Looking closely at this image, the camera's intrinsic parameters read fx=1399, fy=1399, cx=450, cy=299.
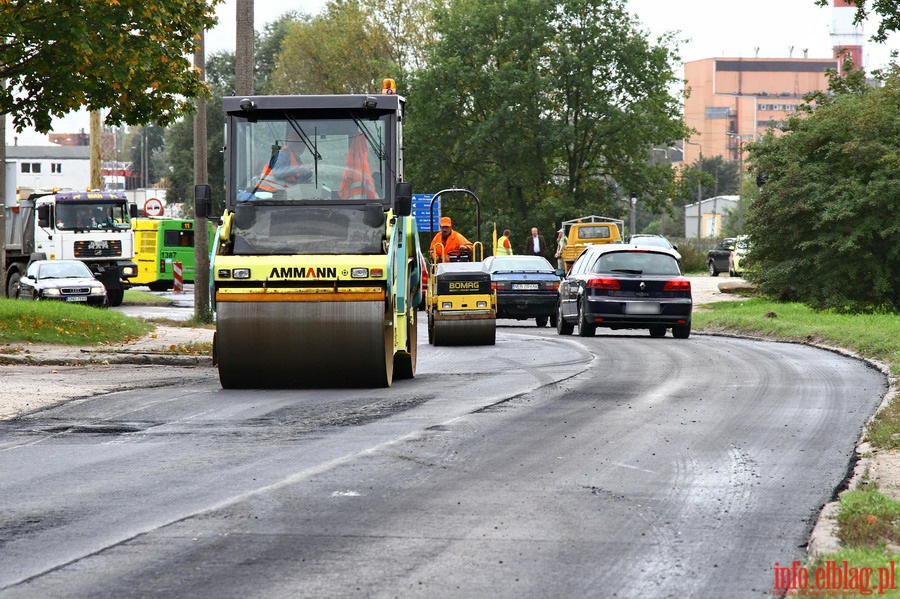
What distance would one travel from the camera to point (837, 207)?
100.0ft

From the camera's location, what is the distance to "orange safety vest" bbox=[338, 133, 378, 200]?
15898mm

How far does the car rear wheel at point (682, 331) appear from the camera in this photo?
25.7 metres

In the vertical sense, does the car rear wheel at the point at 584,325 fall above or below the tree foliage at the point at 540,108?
below

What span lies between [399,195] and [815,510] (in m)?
8.42

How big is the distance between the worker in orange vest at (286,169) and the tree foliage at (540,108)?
49495 millimetres

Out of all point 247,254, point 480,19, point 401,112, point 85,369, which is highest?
point 480,19

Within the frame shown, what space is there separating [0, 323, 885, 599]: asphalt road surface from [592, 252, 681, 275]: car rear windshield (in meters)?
9.38

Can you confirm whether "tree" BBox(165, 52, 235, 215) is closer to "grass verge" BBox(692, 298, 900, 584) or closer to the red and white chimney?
"grass verge" BBox(692, 298, 900, 584)

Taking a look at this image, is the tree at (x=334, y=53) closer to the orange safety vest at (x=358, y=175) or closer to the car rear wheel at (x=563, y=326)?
the car rear wheel at (x=563, y=326)

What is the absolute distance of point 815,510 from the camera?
8.12m

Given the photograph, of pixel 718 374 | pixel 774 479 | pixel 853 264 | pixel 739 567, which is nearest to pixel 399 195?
pixel 718 374

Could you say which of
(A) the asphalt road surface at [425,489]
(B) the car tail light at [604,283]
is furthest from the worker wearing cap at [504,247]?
(A) the asphalt road surface at [425,489]

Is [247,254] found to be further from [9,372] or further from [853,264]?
[853,264]
